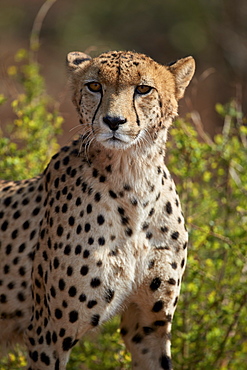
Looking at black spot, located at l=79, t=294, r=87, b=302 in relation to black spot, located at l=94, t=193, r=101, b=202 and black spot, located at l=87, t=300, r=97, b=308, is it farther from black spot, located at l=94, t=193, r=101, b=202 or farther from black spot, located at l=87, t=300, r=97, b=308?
black spot, located at l=94, t=193, r=101, b=202

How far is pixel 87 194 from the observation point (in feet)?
10.6

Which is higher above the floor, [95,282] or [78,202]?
[78,202]

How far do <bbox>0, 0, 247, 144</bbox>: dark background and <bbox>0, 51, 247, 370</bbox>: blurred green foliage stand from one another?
6195 millimetres

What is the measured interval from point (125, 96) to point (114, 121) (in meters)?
0.15

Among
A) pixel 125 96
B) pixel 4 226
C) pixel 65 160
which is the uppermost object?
Answer: pixel 125 96

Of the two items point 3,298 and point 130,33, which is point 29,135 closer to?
point 3,298

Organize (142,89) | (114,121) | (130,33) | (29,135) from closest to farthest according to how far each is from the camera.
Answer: (114,121)
(142,89)
(29,135)
(130,33)

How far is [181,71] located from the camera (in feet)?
11.0

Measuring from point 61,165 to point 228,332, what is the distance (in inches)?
50.9

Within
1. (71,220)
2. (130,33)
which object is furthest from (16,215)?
(130,33)

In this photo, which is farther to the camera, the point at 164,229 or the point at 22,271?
the point at 22,271


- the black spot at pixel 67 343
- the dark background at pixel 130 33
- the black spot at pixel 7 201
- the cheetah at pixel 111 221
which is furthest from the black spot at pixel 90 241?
the dark background at pixel 130 33

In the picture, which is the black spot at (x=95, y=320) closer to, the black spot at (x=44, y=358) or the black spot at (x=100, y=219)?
the black spot at (x=44, y=358)

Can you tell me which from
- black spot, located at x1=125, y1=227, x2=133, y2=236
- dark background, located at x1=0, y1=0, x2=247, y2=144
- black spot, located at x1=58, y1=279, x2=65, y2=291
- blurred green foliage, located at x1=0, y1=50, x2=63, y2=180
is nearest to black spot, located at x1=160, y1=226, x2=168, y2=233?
black spot, located at x1=125, y1=227, x2=133, y2=236
